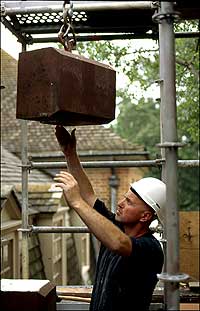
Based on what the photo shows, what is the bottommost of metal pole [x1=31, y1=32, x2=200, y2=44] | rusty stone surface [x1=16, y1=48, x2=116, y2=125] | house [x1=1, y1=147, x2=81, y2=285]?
house [x1=1, y1=147, x2=81, y2=285]

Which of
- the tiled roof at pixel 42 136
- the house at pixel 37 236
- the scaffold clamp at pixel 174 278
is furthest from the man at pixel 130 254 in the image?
the tiled roof at pixel 42 136

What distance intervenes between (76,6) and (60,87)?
0.69m

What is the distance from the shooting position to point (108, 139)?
15.3m

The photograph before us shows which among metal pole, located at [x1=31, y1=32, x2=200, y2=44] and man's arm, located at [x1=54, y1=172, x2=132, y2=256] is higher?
metal pole, located at [x1=31, y1=32, x2=200, y2=44]

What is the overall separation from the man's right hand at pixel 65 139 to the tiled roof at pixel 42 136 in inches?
456

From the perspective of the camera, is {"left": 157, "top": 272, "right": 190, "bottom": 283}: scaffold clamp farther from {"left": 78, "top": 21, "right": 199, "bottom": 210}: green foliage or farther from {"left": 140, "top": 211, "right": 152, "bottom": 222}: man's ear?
{"left": 78, "top": 21, "right": 199, "bottom": 210}: green foliage

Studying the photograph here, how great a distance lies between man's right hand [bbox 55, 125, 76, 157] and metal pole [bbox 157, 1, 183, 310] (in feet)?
3.56

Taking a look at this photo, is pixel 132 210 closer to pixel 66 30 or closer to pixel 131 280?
pixel 131 280

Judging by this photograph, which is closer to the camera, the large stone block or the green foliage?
the large stone block

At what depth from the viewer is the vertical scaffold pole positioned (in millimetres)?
1823

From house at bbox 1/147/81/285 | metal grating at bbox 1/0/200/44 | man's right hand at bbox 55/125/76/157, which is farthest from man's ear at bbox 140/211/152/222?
house at bbox 1/147/81/285

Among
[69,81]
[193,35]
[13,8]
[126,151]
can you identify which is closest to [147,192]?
[69,81]

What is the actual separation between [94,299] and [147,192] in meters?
0.61

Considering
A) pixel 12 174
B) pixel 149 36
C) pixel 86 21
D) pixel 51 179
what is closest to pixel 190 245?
pixel 149 36
